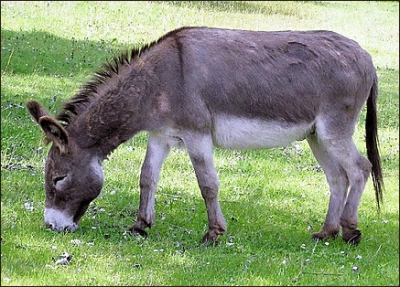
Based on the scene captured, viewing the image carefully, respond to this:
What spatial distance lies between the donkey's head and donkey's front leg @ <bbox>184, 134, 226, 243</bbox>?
0.90 m

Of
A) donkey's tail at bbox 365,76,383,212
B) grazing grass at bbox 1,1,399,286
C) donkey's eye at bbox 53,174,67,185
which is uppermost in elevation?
donkey's tail at bbox 365,76,383,212

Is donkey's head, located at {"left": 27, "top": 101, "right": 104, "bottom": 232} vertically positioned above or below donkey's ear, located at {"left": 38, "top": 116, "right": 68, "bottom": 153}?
below

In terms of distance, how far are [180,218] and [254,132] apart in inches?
50.1

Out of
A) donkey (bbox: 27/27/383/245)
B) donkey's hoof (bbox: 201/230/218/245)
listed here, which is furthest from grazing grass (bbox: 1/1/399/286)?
donkey (bbox: 27/27/383/245)

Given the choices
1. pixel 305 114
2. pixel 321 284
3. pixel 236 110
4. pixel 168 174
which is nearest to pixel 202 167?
pixel 236 110

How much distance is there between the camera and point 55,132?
7.02 m

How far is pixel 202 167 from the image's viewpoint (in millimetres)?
7094

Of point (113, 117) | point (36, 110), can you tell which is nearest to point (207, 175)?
point (113, 117)

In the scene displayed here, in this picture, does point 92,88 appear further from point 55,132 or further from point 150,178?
point 150,178

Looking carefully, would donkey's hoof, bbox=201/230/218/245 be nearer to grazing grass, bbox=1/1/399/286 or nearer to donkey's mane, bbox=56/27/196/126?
grazing grass, bbox=1/1/399/286

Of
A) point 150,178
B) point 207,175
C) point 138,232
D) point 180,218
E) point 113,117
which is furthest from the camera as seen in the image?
point 180,218

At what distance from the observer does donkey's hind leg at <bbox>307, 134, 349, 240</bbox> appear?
24.6ft

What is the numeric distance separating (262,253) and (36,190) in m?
2.65

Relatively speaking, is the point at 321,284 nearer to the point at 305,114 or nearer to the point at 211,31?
the point at 305,114
